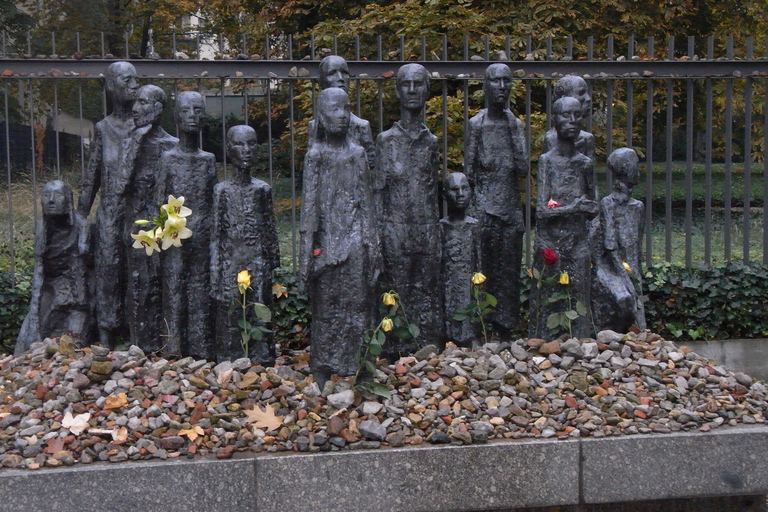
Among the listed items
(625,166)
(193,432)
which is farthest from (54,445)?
(625,166)

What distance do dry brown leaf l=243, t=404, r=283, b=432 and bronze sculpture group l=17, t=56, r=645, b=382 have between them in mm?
537

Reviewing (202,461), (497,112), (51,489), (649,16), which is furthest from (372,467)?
(649,16)

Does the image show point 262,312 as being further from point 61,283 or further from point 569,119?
point 569,119

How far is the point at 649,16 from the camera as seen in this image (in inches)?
522

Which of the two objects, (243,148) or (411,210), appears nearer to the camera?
(243,148)

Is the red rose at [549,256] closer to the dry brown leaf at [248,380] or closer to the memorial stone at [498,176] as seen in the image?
the memorial stone at [498,176]

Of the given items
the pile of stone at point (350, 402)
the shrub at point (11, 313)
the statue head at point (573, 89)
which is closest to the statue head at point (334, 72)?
the statue head at point (573, 89)

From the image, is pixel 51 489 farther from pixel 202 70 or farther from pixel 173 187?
pixel 202 70

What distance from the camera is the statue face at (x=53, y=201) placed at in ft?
19.3

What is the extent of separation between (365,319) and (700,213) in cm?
1323

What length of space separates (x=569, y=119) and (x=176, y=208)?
2.52 meters

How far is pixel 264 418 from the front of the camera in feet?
15.1

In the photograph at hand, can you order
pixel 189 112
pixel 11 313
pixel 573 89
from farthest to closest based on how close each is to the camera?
pixel 11 313, pixel 573 89, pixel 189 112

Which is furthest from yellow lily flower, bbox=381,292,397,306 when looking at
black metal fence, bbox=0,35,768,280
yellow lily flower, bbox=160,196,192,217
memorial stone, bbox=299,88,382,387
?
black metal fence, bbox=0,35,768,280
